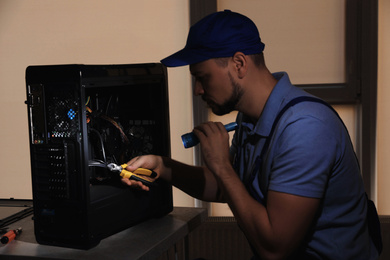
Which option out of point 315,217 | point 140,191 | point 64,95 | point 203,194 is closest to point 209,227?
point 203,194

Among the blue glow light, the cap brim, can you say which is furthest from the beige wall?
the blue glow light

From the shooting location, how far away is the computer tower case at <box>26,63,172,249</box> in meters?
1.04

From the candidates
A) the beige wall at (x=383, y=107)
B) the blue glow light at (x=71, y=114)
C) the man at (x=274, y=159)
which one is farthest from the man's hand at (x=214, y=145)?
the beige wall at (x=383, y=107)

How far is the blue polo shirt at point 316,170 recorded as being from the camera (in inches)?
39.8

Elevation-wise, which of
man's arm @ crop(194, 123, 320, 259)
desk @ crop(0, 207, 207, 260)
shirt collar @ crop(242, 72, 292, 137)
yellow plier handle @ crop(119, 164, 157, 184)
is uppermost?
shirt collar @ crop(242, 72, 292, 137)

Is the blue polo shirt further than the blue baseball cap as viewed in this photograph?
No

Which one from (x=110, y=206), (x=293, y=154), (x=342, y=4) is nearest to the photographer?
→ (x=293, y=154)

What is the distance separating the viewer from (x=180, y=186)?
4.52 ft

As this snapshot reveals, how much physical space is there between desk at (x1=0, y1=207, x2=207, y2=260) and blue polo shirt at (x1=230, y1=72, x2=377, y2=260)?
0.24 m

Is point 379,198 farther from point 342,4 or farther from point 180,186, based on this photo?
point 180,186

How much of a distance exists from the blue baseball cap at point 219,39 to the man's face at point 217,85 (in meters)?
0.03

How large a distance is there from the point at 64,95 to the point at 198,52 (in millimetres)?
338

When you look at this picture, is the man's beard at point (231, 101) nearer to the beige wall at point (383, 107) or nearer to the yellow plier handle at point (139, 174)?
the yellow plier handle at point (139, 174)

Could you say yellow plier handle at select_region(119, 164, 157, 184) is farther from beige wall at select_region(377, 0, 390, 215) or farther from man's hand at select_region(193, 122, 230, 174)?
beige wall at select_region(377, 0, 390, 215)
